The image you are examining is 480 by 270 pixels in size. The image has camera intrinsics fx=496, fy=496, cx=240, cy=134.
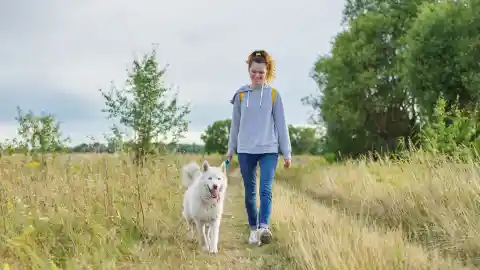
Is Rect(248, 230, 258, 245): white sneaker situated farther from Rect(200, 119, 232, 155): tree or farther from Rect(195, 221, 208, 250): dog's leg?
Rect(200, 119, 232, 155): tree

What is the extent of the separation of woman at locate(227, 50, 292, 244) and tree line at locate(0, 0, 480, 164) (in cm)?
227

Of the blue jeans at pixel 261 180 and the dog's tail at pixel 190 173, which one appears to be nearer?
the blue jeans at pixel 261 180

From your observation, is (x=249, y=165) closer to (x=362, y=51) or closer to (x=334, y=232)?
(x=334, y=232)

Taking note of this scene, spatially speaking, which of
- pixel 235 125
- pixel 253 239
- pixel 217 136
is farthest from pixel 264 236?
pixel 217 136

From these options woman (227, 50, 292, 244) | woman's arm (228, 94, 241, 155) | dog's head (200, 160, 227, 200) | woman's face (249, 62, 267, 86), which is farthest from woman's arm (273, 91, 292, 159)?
dog's head (200, 160, 227, 200)

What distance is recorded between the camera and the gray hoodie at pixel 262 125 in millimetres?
6266

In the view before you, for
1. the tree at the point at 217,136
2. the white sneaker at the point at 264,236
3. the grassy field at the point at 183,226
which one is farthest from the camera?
the tree at the point at 217,136

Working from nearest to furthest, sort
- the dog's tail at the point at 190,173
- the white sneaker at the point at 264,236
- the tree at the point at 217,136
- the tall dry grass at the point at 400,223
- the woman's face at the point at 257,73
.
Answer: the tall dry grass at the point at 400,223 → the white sneaker at the point at 264,236 → the woman's face at the point at 257,73 → the dog's tail at the point at 190,173 → the tree at the point at 217,136

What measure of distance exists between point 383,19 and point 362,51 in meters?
2.78

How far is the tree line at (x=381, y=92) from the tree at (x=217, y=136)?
51.9 metres

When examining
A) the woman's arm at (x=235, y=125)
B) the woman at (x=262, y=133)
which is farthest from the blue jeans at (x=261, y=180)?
the woman's arm at (x=235, y=125)

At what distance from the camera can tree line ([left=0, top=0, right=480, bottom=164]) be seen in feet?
43.2

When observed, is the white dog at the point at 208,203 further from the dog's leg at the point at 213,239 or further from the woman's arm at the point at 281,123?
the woman's arm at the point at 281,123

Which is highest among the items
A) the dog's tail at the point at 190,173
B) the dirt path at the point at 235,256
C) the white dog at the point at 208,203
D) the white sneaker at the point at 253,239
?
the dog's tail at the point at 190,173
